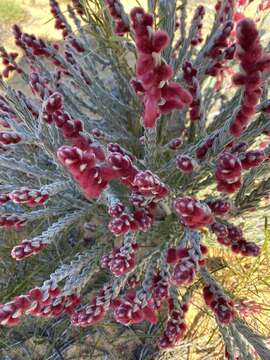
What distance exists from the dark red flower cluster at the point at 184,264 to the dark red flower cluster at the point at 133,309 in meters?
0.18

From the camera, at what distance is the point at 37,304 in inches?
Result: 51.1

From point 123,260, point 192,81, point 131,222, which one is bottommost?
point 123,260

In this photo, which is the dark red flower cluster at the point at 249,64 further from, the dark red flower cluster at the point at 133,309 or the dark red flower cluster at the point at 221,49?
the dark red flower cluster at the point at 221,49

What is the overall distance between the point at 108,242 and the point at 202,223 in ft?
2.84

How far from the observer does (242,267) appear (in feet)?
6.56

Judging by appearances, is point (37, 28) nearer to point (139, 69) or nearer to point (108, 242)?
point (108, 242)

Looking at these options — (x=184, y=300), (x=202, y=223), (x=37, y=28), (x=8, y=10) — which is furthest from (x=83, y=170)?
(x=8, y=10)

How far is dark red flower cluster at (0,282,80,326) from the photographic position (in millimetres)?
1201

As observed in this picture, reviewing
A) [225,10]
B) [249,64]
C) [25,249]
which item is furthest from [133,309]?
[225,10]

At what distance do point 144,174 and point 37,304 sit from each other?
51 centimetres

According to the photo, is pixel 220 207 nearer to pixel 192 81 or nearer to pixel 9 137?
pixel 192 81

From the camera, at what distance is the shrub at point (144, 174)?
3.36 feet

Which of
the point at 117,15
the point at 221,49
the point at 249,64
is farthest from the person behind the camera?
the point at 221,49

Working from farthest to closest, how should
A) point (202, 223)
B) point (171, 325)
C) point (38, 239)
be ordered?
point (171, 325) → point (38, 239) → point (202, 223)
